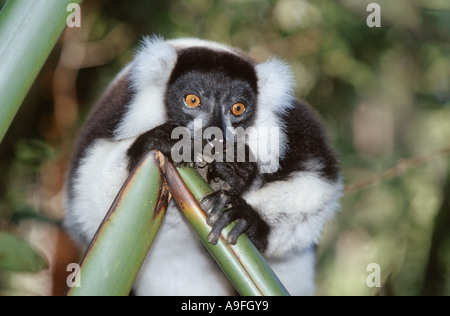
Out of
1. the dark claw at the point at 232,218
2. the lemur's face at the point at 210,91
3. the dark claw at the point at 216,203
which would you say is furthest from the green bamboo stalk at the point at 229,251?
the lemur's face at the point at 210,91

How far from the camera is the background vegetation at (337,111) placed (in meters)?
2.66

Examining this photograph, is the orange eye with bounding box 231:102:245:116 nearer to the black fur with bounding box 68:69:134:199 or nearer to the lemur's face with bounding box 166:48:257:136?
the lemur's face with bounding box 166:48:257:136

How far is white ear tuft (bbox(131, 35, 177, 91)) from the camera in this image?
6.25 ft

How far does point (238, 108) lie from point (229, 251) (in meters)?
1.02

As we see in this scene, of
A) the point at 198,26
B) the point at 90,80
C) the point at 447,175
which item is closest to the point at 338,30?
the point at 198,26

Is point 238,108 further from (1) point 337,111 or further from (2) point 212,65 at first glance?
(1) point 337,111

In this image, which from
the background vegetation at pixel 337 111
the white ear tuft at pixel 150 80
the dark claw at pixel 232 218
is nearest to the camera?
the dark claw at pixel 232 218

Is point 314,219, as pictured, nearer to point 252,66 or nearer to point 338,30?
point 252,66

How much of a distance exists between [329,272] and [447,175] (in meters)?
0.89

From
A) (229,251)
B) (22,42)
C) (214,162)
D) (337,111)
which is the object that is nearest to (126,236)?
(229,251)

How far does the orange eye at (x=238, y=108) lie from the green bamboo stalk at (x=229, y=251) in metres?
0.84

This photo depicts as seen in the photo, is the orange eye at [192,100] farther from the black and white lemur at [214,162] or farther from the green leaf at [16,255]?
the green leaf at [16,255]

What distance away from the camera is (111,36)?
12.1 feet

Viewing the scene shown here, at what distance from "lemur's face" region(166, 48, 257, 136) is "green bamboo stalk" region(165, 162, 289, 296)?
2.64ft
